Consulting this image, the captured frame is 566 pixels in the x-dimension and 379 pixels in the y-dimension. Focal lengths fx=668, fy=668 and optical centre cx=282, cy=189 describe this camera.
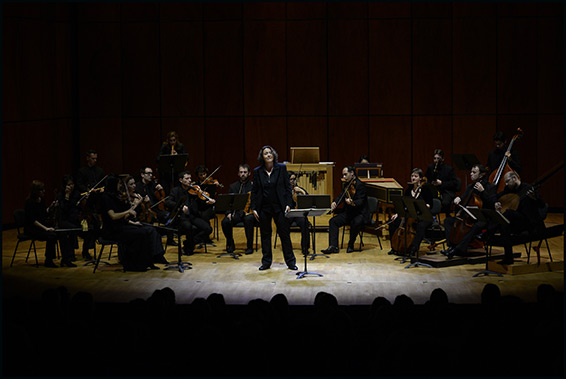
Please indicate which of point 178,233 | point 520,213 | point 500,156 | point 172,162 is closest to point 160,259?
point 178,233

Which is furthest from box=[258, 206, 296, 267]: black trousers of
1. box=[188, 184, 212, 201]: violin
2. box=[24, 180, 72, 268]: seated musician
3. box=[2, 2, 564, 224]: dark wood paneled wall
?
box=[2, 2, 564, 224]: dark wood paneled wall

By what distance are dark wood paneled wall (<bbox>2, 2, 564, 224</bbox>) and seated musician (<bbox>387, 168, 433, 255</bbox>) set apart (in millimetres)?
3335

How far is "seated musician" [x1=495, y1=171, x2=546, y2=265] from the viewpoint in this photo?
23.0ft

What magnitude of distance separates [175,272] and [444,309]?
13.0ft

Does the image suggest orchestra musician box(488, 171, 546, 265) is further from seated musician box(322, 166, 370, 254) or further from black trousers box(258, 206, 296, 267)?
black trousers box(258, 206, 296, 267)

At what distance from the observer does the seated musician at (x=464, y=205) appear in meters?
7.37

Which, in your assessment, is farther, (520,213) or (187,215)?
(187,215)

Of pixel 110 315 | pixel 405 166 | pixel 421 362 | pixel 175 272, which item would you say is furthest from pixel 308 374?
pixel 405 166

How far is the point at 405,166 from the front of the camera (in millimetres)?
11555

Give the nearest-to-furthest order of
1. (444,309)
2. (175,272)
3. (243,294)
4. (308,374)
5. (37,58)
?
1. (308,374)
2. (444,309)
3. (243,294)
4. (175,272)
5. (37,58)

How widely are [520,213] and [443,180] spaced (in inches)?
95.3

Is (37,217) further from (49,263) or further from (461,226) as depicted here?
(461,226)

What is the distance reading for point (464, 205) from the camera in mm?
7477

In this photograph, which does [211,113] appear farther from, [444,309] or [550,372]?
[550,372]
